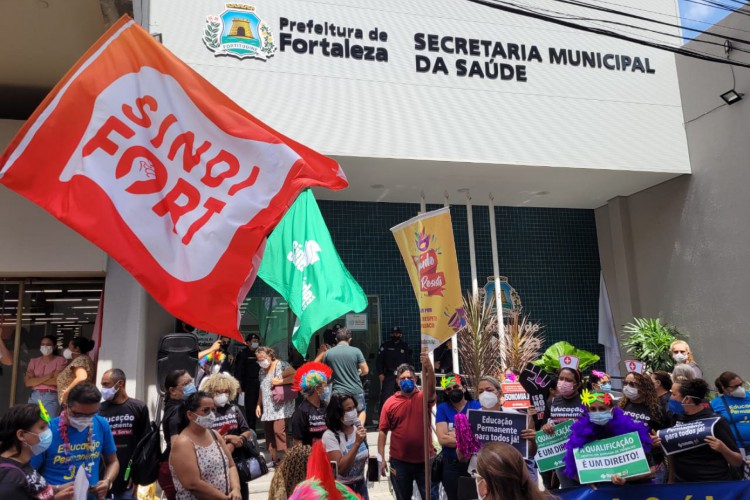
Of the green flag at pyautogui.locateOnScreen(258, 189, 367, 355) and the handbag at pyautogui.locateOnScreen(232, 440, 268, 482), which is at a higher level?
the green flag at pyautogui.locateOnScreen(258, 189, 367, 355)

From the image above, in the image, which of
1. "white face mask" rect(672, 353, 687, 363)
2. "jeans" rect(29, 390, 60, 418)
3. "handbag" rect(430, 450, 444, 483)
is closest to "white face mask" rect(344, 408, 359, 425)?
"handbag" rect(430, 450, 444, 483)

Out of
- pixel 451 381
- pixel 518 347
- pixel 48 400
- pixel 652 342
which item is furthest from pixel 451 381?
pixel 652 342

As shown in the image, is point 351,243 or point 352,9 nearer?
point 352,9

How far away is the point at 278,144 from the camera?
3.59m

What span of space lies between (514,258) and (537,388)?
28.0 feet

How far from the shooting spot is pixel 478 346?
39.2ft

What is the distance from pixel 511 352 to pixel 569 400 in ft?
21.4

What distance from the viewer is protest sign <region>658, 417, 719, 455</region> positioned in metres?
4.89

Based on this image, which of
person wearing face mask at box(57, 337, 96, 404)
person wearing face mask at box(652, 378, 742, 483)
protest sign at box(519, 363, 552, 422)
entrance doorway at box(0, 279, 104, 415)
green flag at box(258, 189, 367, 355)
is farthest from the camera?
entrance doorway at box(0, 279, 104, 415)

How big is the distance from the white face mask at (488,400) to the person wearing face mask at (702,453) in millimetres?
1390

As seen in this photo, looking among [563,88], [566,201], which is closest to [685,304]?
[566,201]

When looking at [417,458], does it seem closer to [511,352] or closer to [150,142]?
[150,142]

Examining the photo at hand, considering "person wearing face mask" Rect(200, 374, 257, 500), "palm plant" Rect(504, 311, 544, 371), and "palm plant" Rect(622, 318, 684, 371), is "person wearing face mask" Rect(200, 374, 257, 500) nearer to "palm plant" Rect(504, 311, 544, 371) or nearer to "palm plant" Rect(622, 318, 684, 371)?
"palm plant" Rect(504, 311, 544, 371)

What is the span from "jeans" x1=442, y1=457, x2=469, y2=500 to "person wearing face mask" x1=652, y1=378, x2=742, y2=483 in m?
1.68
